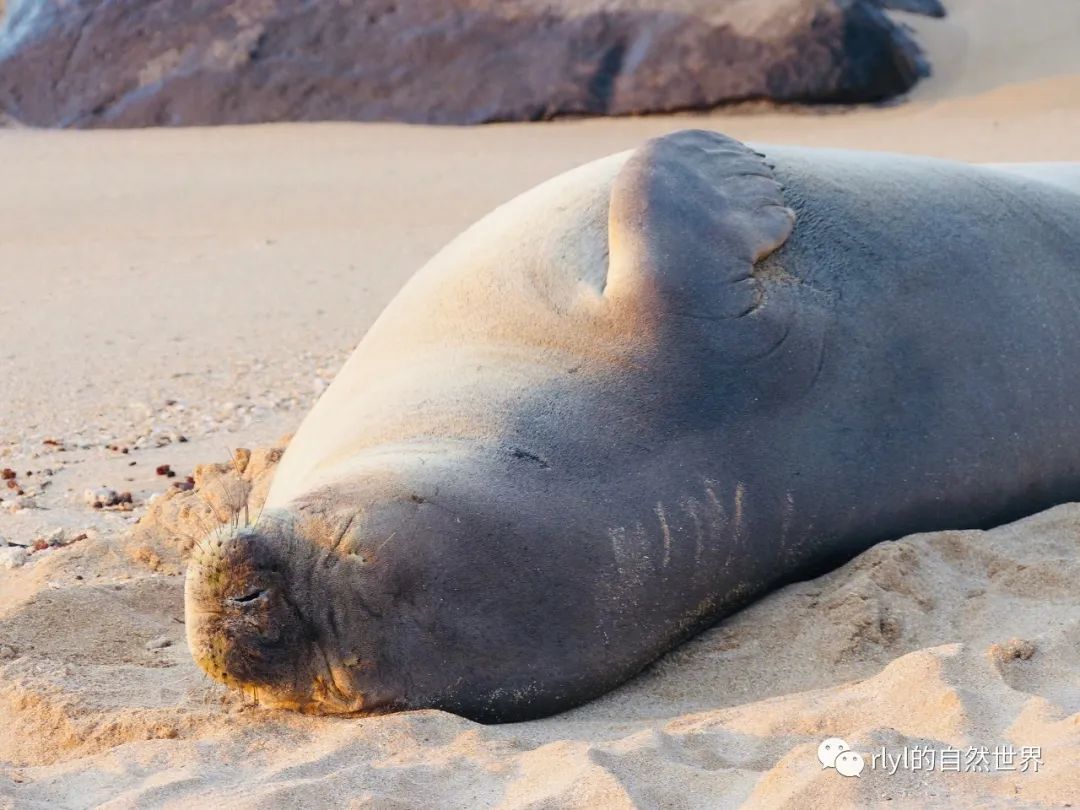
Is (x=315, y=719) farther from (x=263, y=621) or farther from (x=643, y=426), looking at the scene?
(x=643, y=426)

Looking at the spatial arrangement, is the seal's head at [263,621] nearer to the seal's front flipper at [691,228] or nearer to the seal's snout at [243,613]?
the seal's snout at [243,613]

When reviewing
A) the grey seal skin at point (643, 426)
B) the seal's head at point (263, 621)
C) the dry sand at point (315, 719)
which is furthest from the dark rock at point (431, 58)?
the seal's head at point (263, 621)

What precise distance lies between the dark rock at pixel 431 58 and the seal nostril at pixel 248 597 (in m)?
8.14

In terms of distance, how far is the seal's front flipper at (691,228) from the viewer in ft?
10.1

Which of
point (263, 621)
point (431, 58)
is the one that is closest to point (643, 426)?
point (263, 621)

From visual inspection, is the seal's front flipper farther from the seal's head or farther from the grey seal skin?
the seal's head

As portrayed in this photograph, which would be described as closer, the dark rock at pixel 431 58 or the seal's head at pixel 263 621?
the seal's head at pixel 263 621

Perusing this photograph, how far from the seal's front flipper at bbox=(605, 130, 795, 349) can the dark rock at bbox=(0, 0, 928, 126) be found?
23.1ft

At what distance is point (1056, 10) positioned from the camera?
440 inches

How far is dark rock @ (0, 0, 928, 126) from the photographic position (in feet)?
33.6

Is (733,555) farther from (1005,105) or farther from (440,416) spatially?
(1005,105)

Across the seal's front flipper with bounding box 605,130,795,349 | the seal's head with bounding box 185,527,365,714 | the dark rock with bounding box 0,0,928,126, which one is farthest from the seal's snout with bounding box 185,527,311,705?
the dark rock with bounding box 0,0,928,126

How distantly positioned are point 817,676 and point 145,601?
141cm

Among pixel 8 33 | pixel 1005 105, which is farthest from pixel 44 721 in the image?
pixel 8 33
